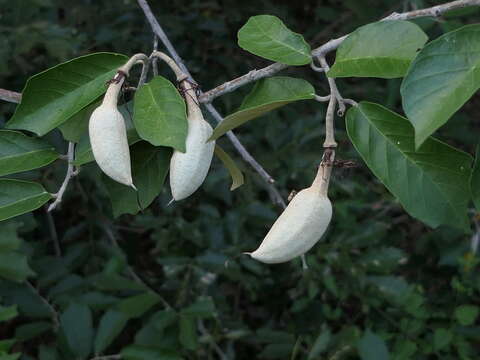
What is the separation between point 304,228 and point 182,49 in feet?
4.59

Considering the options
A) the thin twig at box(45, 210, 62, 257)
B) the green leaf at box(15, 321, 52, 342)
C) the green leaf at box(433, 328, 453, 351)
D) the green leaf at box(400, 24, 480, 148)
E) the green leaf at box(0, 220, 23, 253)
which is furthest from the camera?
the thin twig at box(45, 210, 62, 257)

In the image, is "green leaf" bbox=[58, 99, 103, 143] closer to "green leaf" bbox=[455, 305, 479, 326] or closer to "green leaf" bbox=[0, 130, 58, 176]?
"green leaf" bbox=[0, 130, 58, 176]

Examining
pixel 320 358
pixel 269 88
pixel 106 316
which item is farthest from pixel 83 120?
pixel 320 358

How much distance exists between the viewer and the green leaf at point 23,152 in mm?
796

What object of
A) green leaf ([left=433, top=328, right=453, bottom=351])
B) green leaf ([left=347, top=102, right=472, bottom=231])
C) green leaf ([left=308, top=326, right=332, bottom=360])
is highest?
green leaf ([left=347, top=102, right=472, bottom=231])

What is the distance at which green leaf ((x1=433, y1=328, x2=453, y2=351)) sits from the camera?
1.72 meters

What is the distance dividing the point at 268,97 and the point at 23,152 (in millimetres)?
288

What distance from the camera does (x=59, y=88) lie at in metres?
0.77

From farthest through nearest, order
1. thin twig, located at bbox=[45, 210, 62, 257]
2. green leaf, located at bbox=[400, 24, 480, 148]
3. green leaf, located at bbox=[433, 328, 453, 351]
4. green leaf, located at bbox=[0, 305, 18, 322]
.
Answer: thin twig, located at bbox=[45, 210, 62, 257]
green leaf, located at bbox=[433, 328, 453, 351]
green leaf, located at bbox=[0, 305, 18, 322]
green leaf, located at bbox=[400, 24, 480, 148]

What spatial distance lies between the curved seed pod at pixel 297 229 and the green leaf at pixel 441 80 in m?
0.11

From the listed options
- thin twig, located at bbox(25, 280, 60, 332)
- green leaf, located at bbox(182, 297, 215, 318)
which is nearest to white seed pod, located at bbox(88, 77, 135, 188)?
green leaf, located at bbox(182, 297, 215, 318)

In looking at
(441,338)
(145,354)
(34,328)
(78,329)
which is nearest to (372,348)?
(441,338)

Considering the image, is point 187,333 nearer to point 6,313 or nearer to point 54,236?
point 6,313

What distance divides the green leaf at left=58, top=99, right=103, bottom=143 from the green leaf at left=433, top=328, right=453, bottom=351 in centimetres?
119
